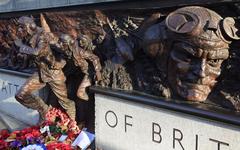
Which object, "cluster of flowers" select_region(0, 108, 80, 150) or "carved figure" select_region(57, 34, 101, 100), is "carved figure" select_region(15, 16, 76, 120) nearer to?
"cluster of flowers" select_region(0, 108, 80, 150)

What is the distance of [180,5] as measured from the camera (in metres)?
4.32

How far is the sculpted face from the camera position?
4023 mm

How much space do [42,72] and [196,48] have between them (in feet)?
8.62

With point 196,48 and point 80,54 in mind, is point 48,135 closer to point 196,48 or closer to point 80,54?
point 80,54

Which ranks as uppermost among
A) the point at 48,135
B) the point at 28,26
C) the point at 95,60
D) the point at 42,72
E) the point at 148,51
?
the point at 28,26

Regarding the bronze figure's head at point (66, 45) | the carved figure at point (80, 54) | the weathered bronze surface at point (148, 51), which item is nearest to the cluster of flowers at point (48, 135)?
the weathered bronze surface at point (148, 51)

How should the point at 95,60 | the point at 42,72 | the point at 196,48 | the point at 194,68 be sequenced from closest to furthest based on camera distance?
the point at 196,48 → the point at 194,68 → the point at 95,60 → the point at 42,72

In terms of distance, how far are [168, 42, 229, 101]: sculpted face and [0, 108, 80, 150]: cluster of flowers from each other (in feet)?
5.12

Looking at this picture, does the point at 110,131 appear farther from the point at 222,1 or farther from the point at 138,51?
the point at 222,1

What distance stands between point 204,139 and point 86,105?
216 centimetres

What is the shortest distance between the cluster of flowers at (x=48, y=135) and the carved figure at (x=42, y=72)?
17 centimetres

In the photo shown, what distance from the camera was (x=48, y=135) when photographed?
547 centimetres

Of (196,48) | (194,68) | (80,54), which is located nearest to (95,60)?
(80,54)

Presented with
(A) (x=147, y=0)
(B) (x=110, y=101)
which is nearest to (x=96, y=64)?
(B) (x=110, y=101)
